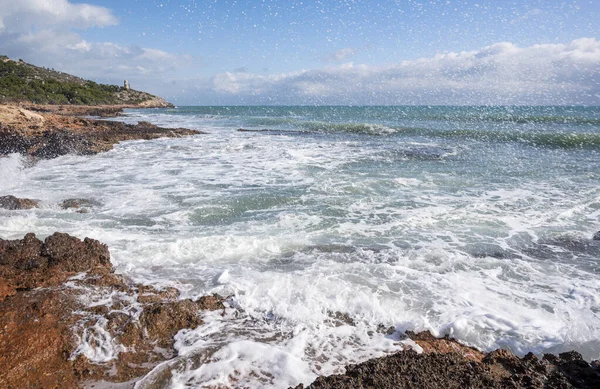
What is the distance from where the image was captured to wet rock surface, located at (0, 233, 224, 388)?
3160 millimetres

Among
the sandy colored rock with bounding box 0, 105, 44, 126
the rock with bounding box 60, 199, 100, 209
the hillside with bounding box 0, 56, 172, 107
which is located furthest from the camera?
the hillside with bounding box 0, 56, 172, 107

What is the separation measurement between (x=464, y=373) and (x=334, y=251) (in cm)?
335

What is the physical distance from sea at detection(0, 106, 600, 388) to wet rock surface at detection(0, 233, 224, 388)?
17cm

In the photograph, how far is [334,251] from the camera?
6059 millimetres

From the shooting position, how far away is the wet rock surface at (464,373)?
8.79 feet

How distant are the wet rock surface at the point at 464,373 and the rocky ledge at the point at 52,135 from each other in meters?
16.7

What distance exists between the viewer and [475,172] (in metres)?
13.3

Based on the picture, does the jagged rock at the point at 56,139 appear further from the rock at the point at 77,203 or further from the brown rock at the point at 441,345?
the brown rock at the point at 441,345

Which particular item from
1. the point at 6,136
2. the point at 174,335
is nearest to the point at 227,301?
the point at 174,335

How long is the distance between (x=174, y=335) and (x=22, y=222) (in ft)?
16.8

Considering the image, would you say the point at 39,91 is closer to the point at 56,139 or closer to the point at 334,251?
the point at 56,139

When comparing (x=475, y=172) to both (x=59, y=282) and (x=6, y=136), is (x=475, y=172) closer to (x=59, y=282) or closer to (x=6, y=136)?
(x=59, y=282)

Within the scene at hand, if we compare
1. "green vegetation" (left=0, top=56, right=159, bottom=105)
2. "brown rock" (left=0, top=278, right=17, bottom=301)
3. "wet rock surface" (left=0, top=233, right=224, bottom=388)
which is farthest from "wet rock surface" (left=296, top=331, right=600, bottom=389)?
"green vegetation" (left=0, top=56, right=159, bottom=105)

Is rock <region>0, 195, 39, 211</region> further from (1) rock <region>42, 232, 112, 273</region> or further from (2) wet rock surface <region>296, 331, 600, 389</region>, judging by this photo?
(2) wet rock surface <region>296, 331, 600, 389</region>
